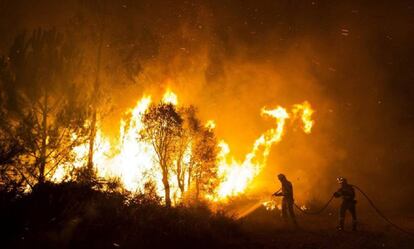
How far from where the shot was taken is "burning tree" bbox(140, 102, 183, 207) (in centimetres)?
2059

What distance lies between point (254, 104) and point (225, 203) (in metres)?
16.8

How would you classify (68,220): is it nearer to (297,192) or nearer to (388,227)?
(388,227)

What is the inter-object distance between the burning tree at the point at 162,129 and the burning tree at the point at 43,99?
493 cm

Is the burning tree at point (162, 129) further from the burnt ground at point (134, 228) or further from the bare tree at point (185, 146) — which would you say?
the burnt ground at point (134, 228)

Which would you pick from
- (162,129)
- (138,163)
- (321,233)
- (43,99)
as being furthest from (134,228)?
(138,163)

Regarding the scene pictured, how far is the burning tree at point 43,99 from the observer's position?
15000mm

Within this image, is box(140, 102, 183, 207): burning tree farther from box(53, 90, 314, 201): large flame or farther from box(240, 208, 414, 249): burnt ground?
box(240, 208, 414, 249): burnt ground

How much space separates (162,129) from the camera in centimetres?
2075

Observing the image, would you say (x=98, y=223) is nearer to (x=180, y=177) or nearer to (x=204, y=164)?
(x=180, y=177)

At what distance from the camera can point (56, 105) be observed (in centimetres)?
1622

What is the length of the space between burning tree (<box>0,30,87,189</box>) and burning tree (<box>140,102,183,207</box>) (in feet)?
16.2

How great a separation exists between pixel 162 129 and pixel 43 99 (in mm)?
6442

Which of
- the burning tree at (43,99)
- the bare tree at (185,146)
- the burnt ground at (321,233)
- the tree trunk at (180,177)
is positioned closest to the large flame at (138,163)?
the bare tree at (185,146)

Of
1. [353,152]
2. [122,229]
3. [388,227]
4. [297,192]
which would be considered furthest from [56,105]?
[353,152]
